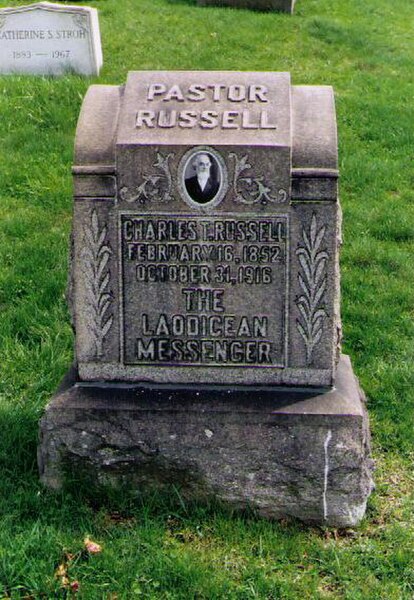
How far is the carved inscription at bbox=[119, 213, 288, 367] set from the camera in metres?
3.79

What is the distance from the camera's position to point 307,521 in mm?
3895

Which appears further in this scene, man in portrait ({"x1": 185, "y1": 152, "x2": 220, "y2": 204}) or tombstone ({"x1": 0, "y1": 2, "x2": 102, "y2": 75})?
tombstone ({"x1": 0, "y1": 2, "x2": 102, "y2": 75})

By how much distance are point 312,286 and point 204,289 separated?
45 cm

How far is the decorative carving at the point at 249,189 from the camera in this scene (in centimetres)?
369

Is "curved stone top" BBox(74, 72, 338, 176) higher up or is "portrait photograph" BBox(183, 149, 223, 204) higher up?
"curved stone top" BBox(74, 72, 338, 176)

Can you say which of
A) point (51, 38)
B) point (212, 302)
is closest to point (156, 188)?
point (212, 302)

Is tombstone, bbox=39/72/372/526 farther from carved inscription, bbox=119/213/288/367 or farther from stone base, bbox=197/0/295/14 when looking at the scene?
stone base, bbox=197/0/295/14

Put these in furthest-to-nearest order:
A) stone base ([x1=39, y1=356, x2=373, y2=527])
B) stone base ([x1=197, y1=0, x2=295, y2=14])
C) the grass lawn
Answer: stone base ([x1=197, y1=0, x2=295, y2=14]), stone base ([x1=39, y1=356, x2=373, y2=527]), the grass lawn

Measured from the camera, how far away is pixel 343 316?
18.4 feet

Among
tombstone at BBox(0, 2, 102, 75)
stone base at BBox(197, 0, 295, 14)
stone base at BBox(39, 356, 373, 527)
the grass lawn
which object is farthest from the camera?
stone base at BBox(197, 0, 295, 14)

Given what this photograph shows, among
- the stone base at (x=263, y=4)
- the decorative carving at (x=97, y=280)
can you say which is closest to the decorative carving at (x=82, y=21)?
the stone base at (x=263, y=4)

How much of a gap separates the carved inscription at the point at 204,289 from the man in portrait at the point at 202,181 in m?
0.10

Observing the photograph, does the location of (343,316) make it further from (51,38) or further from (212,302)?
(51,38)

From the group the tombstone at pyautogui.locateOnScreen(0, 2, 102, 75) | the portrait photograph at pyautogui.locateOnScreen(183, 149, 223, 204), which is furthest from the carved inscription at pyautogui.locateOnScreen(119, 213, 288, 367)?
the tombstone at pyautogui.locateOnScreen(0, 2, 102, 75)
